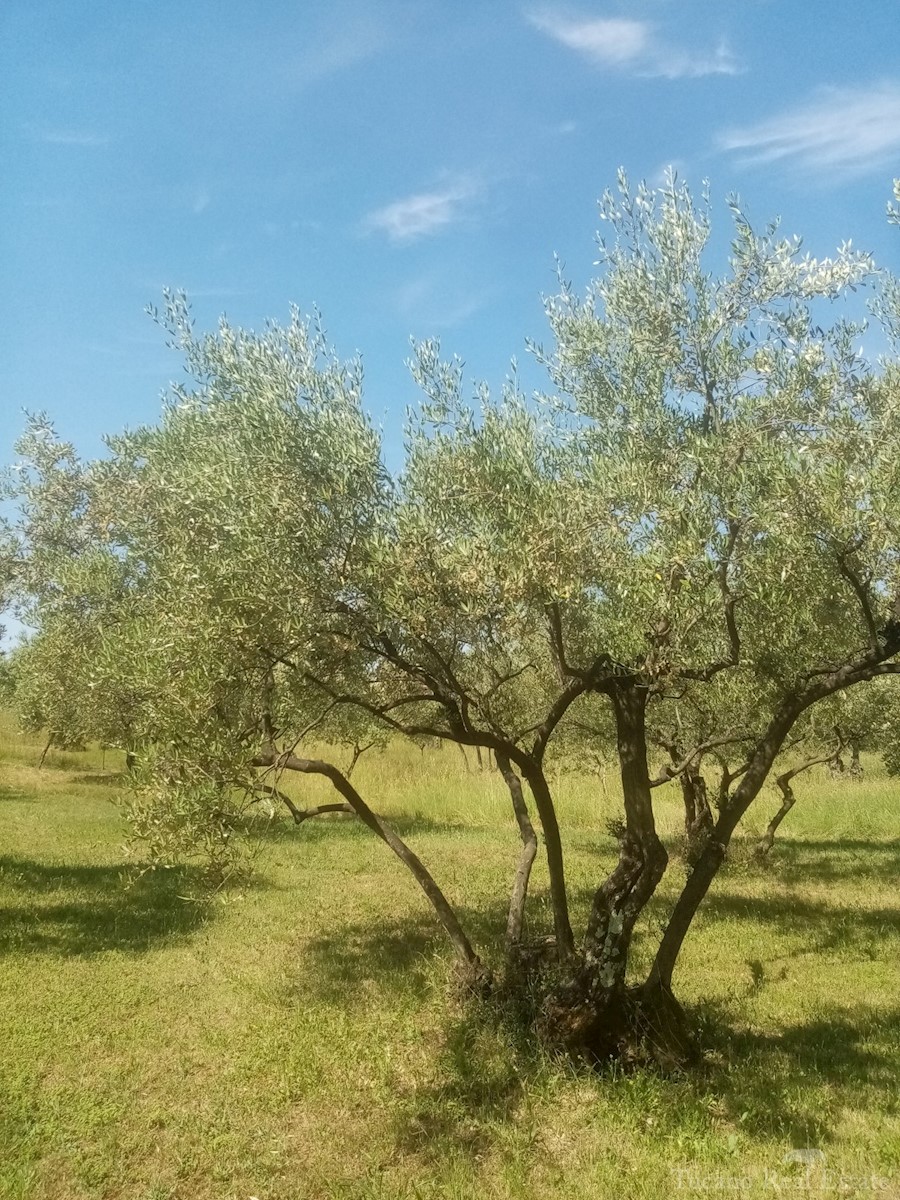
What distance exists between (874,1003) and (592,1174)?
6.83 m

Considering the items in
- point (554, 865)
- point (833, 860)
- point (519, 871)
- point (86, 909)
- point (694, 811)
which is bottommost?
point (833, 860)

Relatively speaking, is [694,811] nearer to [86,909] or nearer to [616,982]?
[616,982]

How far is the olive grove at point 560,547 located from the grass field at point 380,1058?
1.13 m

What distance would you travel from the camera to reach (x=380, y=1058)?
33.0 feet

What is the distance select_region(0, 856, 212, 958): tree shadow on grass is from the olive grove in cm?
444

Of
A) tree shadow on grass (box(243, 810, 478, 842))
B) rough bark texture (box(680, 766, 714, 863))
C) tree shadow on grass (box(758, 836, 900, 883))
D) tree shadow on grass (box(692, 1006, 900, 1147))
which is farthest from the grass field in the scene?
tree shadow on grass (box(243, 810, 478, 842))

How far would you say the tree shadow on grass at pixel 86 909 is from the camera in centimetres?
1453

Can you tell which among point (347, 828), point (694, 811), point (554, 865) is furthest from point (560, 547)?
point (347, 828)

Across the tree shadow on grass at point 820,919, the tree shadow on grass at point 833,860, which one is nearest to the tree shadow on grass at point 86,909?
the tree shadow on grass at point 820,919

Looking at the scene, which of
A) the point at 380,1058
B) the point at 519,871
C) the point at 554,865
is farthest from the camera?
the point at 519,871

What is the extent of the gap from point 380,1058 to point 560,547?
6.42m

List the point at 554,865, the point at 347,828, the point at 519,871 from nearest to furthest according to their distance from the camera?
the point at 554,865, the point at 519,871, the point at 347,828

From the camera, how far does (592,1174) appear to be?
7418mm

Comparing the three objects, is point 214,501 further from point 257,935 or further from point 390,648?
point 257,935
